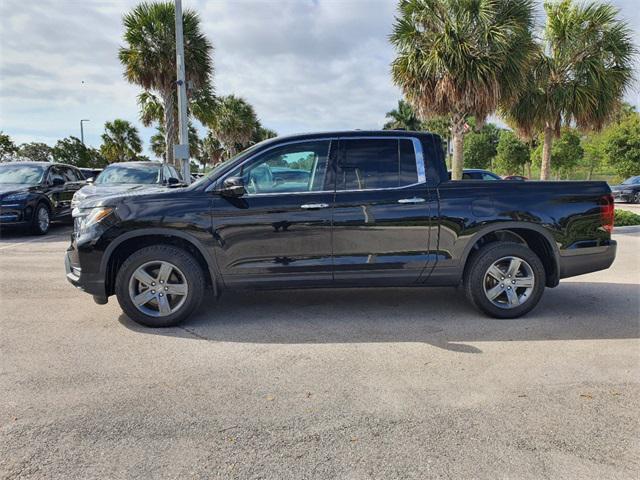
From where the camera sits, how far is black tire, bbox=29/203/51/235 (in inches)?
421

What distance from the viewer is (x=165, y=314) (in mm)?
4453

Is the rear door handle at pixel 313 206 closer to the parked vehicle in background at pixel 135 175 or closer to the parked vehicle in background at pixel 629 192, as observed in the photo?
the parked vehicle in background at pixel 135 175

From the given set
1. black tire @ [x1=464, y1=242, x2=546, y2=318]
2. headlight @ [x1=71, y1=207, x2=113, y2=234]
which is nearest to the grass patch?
black tire @ [x1=464, y1=242, x2=546, y2=318]

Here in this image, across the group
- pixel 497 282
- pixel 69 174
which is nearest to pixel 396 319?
pixel 497 282

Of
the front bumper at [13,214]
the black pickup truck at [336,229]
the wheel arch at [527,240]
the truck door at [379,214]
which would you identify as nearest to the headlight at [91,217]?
the black pickup truck at [336,229]

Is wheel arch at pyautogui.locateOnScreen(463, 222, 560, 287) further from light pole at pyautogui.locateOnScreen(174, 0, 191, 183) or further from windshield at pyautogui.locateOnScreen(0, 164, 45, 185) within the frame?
windshield at pyautogui.locateOnScreen(0, 164, 45, 185)

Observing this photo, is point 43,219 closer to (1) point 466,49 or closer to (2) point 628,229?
(1) point 466,49

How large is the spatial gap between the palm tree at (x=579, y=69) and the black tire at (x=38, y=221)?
1241 cm

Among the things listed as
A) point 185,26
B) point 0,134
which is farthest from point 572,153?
point 0,134

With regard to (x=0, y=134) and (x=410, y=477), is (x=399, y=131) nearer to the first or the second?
(x=410, y=477)

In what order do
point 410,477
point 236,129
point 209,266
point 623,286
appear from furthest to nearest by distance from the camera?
1. point 236,129
2. point 623,286
3. point 209,266
4. point 410,477

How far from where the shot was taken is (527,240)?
4953 millimetres

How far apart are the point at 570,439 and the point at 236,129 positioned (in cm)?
4748

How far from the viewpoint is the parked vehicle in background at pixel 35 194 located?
10352 millimetres
